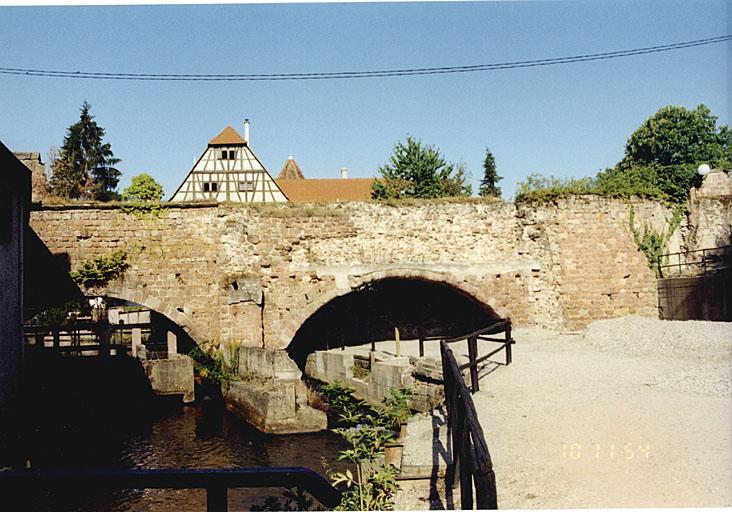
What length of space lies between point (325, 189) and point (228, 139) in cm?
775

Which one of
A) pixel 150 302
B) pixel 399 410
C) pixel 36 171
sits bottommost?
pixel 399 410

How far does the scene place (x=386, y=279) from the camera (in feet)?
49.2

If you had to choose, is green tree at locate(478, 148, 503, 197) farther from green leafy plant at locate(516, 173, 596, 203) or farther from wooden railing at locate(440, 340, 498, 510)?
wooden railing at locate(440, 340, 498, 510)

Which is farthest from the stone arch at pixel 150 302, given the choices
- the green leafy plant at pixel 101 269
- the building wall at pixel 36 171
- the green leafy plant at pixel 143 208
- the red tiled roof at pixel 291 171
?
the red tiled roof at pixel 291 171

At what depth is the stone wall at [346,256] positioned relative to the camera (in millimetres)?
13867

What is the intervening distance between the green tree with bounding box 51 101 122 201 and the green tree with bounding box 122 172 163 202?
2071 centimetres

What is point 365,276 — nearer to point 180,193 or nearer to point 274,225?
point 274,225

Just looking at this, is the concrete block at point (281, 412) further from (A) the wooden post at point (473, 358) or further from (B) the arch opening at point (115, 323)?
(A) the wooden post at point (473, 358)

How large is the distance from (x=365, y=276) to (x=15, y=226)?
7.75m

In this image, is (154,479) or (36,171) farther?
(36,171)

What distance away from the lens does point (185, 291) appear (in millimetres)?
13992

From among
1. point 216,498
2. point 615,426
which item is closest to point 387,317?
point 615,426

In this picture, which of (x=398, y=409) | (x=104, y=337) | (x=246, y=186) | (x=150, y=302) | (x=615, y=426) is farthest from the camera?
(x=246, y=186)

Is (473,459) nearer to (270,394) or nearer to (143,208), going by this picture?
(270,394)
